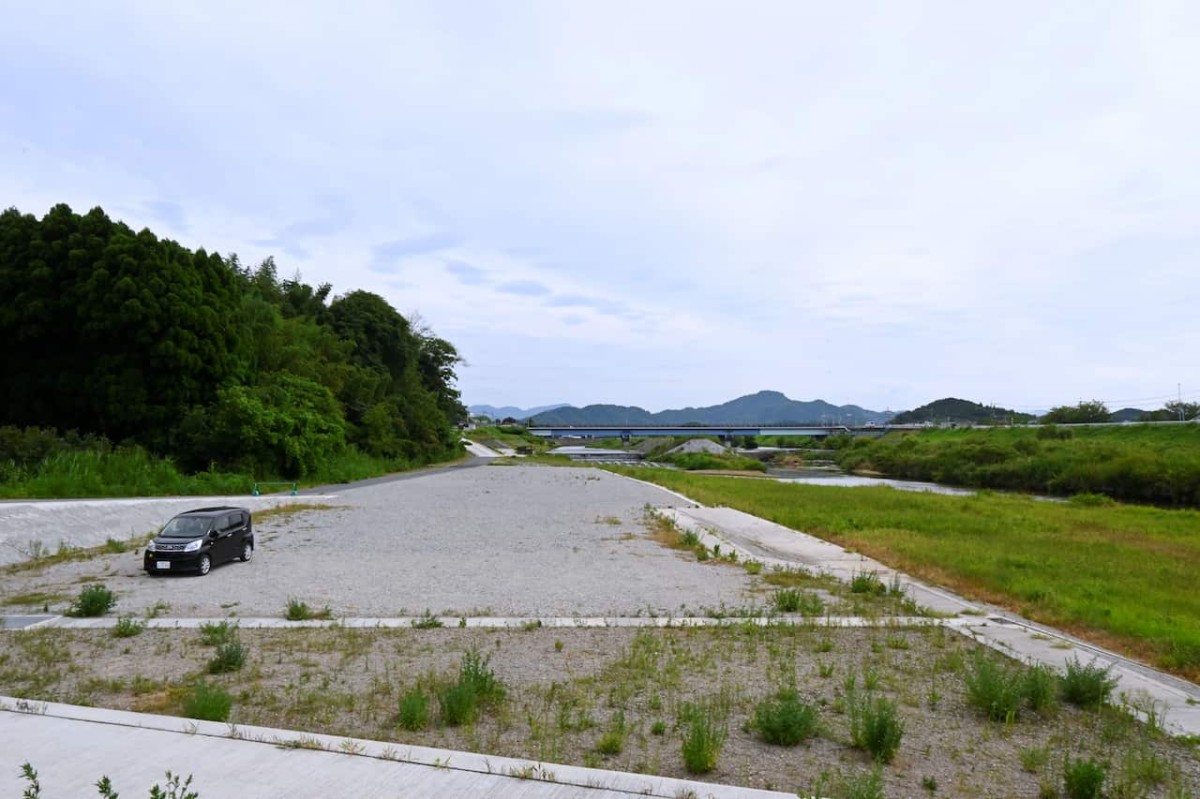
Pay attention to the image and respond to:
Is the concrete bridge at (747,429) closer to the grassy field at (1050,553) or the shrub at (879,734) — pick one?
the grassy field at (1050,553)

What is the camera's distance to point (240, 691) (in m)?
7.12

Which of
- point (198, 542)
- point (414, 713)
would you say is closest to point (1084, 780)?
point (414, 713)

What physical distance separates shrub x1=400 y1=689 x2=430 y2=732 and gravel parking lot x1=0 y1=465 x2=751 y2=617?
5.07 m

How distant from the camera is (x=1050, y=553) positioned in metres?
17.8

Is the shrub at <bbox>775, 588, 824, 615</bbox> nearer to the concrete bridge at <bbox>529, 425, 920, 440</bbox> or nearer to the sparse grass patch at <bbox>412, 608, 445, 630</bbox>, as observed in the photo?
the sparse grass patch at <bbox>412, 608, 445, 630</bbox>

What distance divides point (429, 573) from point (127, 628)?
6.07m

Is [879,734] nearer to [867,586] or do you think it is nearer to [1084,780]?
[1084,780]

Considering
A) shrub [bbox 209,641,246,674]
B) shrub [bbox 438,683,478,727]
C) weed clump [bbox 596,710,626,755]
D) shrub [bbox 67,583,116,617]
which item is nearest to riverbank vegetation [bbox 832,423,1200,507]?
weed clump [bbox 596,710,626,755]

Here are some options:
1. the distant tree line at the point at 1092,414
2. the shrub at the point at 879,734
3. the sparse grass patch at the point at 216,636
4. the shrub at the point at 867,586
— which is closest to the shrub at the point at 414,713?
the shrub at the point at 879,734

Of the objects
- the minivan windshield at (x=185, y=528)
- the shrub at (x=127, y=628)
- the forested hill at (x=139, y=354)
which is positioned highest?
the forested hill at (x=139, y=354)

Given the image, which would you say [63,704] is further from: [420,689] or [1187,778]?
[1187,778]

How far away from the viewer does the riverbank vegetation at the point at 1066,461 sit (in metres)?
43.4

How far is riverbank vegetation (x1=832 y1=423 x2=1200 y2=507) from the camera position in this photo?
43438 millimetres

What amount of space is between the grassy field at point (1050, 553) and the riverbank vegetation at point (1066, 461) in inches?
469
